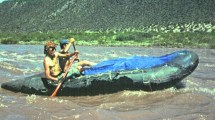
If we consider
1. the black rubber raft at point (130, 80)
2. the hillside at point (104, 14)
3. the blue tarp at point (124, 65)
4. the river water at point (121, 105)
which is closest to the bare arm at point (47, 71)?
the black rubber raft at point (130, 80)

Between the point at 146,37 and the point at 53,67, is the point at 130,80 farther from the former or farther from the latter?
the point at 146,37

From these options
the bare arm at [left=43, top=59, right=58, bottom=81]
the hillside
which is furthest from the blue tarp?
the hillside

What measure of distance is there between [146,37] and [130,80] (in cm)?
3455

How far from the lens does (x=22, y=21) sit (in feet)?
358

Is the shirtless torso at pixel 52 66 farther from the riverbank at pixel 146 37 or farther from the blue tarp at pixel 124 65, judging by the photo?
the riverbank at pixel 146 37

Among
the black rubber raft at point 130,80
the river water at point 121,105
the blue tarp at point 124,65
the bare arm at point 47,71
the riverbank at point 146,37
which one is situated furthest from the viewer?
the riverbank at point 146,37

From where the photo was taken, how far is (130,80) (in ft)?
30.8

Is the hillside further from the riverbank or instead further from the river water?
the river water

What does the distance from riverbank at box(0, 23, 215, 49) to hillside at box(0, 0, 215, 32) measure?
315 cm

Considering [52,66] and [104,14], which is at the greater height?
[104,14]

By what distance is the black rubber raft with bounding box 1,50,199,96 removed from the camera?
30.7 ft

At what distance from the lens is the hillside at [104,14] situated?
6231 centimetres

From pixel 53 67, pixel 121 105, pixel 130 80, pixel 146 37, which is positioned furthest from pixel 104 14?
pixel 121 105

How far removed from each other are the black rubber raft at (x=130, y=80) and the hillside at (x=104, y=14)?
4528cm
